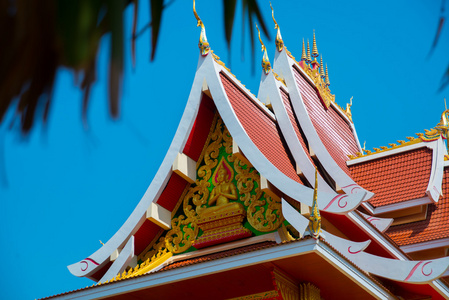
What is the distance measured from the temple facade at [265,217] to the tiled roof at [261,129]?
0.06ft

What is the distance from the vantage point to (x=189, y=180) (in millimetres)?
8141

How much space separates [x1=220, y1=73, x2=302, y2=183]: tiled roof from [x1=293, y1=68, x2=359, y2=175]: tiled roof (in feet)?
4.75

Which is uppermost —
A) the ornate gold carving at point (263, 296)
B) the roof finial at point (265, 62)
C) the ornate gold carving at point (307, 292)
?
the roof finial at point (265, 62)

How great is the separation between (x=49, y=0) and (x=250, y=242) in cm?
657

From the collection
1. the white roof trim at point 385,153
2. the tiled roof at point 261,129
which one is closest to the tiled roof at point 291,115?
the tiled roof at point 261,129

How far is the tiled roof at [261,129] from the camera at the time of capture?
7852 millimetres

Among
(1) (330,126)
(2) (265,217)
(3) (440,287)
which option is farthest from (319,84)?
(3) (440,287)

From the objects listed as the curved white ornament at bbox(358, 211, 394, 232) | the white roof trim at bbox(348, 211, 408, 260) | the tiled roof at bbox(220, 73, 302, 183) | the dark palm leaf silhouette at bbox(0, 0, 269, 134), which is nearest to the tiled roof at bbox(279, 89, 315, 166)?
the tiled roof at bbox(220, 73, 302, 183)

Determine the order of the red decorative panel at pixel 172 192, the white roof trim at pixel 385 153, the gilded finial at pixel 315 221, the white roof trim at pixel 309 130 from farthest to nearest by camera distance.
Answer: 1. the white roof trim at pixel 385 153
2. the white roof trim at pixel 309 130
3. the red decorative panel at pixel 172 192
4. the gilded finial at pixel 315 221

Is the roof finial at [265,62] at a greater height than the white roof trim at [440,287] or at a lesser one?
greater

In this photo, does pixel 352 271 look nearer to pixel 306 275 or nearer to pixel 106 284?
pixel 306 275

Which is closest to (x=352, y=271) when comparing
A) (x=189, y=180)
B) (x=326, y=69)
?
(x=189, y=180)

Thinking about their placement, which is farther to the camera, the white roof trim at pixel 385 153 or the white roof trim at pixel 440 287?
the white roof trim at pixel 385 153

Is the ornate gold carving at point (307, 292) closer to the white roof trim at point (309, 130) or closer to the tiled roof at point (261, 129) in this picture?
the tiled roof at point (261, 129)
